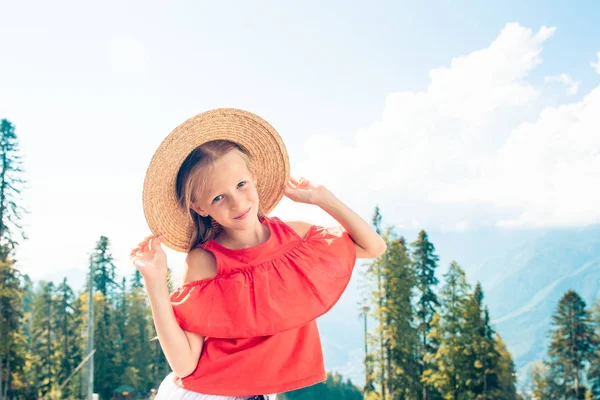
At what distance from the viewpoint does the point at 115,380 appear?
2130 centimetres

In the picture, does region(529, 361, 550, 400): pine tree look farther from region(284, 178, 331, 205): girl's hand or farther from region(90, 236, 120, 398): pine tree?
region(284, 178, 331, 205): girl's hand

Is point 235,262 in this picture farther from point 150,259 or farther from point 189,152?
point 189,152

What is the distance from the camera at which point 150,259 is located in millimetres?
2004

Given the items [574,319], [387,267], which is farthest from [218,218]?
[574,319]

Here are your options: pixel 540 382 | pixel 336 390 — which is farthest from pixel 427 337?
pixel 336 390

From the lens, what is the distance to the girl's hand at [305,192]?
90.0 inches

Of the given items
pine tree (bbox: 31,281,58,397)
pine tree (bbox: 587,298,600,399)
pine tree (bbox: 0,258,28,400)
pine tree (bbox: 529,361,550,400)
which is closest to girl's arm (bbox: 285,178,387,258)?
pine tree (bbox: 0,258,28,400)

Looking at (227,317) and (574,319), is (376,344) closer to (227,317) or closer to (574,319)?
(574,319)

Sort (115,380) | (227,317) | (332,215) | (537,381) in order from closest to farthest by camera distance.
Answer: (227,317) → (332,215) → (115,380) → (537,381)

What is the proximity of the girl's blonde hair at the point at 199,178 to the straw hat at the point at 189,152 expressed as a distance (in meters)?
0.02

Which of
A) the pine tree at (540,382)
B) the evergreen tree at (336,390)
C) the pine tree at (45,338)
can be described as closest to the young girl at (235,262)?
the pine tree at (45,338)

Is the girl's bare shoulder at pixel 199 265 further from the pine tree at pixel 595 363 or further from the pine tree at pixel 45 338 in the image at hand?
the pine tree at pixel 595 363

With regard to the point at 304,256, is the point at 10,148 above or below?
above

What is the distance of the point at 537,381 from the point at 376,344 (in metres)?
10.4
